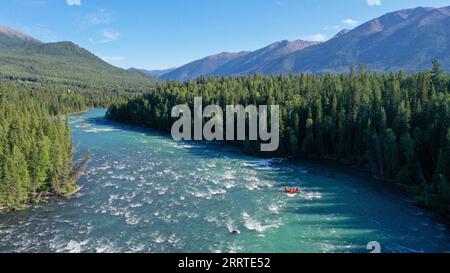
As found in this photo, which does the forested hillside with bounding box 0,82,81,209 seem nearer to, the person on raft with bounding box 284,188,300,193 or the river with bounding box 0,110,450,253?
the river with bounding box 0,110,450,253

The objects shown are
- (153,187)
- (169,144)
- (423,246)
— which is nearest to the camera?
(423,246)

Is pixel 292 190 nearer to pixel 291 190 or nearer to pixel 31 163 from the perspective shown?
pixel 291 190

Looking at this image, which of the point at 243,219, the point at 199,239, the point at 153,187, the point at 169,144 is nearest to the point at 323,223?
the point at 243,219

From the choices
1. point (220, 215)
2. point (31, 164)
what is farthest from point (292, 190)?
point (31, 164)

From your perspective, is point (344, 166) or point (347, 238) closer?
point (347, 238)

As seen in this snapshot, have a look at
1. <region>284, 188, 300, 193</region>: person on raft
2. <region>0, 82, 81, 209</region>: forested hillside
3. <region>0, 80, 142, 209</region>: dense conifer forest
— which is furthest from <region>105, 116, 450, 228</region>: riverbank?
<region>0, 82, 81, 209</region>: forested hillside
